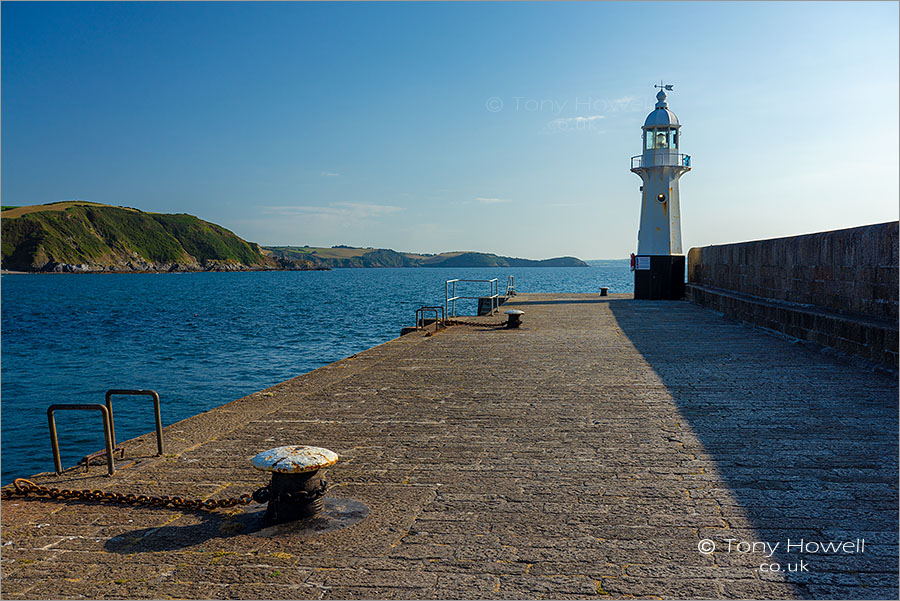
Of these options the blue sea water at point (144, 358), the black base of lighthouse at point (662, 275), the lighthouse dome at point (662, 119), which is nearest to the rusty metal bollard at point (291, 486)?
the blue sea water at point (144, 358)

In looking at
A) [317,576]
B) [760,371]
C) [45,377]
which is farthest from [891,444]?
[45,377]

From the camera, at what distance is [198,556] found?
378cm

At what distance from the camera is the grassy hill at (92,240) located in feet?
517

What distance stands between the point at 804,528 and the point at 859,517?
0.43 metres

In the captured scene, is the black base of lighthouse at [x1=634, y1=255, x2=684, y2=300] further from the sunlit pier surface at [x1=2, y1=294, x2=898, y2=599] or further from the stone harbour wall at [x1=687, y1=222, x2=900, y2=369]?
the sunlit pier surface at [x1=2, y1=294, x2=898, y2=599]

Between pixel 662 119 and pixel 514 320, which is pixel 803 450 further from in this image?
pixel 662 119

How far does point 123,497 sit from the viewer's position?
462cm

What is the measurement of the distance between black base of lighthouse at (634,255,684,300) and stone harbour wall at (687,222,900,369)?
824 centimetres

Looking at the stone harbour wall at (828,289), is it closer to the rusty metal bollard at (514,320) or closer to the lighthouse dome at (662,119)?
the rusty metal bollard at (514,320)

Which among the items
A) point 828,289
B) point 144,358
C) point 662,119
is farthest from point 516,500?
point 144,358

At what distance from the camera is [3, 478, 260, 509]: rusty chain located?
4.48m

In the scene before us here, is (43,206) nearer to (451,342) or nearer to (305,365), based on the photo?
(305,365)

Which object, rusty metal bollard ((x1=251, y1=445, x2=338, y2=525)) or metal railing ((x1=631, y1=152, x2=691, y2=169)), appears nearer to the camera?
rusty metal bollard ((x1=251, y1=445, x2=338, y2=525))

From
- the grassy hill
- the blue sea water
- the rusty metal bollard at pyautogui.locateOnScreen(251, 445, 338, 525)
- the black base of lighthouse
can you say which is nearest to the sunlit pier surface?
the rusty metal bollard at pyautogui.locateOnScreen(251, 445, 338, 525)
